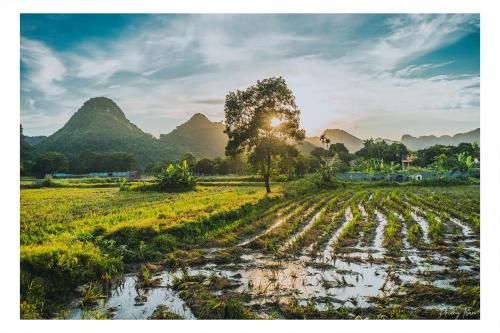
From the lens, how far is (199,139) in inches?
522

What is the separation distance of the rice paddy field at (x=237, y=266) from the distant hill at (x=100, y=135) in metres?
1.28

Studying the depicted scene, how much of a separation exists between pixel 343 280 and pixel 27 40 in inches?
286

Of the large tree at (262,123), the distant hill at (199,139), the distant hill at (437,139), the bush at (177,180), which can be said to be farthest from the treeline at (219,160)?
the bush at (177,180)

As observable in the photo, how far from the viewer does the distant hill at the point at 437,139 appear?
25.4 feet

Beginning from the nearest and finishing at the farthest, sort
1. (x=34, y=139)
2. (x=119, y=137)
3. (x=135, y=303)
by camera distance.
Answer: (x=135, y=303) → (x=34, y=139) → (x=119, y=137)

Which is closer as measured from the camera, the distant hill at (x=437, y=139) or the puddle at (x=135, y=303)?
the puddle at (x=135, y=303)

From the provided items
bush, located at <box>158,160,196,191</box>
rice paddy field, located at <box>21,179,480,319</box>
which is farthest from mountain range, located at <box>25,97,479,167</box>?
bush, located at <box>158,160,196,191</box>

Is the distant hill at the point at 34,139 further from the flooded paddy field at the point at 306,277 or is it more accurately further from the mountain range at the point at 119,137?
the flooded paddy field at the point at 306,277

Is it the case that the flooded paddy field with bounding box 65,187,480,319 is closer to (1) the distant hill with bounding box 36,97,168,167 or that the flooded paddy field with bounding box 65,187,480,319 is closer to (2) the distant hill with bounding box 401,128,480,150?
(2) the distant hill with bounding box 401,128,480,150

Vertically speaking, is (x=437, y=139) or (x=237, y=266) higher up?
(x=437, y=139)

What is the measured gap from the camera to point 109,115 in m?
8.03

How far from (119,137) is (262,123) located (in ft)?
18.6

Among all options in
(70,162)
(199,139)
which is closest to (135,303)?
(70,162)

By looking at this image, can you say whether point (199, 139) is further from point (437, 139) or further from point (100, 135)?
point (437, 139)
